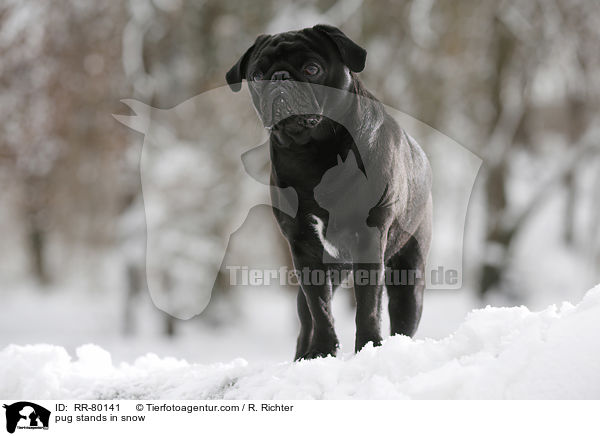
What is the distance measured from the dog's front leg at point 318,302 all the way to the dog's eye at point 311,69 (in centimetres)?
88

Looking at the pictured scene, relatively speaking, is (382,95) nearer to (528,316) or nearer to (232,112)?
(232,112)

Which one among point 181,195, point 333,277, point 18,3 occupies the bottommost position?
point 333,277

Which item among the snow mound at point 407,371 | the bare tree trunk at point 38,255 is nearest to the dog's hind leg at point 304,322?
the snow mound at point 407,371

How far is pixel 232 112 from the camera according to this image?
37.2 feet

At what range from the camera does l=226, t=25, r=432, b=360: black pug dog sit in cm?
283

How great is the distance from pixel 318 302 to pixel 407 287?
1.90 ft

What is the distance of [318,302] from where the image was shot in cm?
312

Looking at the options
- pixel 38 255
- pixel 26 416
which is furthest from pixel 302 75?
pixel 38 255

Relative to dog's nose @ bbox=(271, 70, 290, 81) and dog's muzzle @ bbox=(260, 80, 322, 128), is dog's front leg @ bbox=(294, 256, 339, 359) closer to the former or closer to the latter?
dog's muzzle @ bbox=(260, 80, 322, 128)

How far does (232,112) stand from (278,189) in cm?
857

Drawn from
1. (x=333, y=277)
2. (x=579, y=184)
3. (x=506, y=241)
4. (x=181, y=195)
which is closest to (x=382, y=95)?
(x=506, y=241)

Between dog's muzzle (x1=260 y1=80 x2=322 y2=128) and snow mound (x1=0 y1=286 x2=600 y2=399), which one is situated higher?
dog's muzzle (x1=260 y1=80 x2=322 y2=128)

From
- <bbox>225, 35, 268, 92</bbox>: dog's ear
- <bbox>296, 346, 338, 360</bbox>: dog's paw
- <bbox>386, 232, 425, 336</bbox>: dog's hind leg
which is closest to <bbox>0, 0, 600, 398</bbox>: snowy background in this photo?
<bbox>386, 232, 425, 336</bbox>: dog's hind leg

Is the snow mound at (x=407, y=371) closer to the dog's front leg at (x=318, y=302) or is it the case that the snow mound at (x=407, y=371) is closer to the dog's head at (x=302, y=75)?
the dog's front leg at (x=318, y=302)
